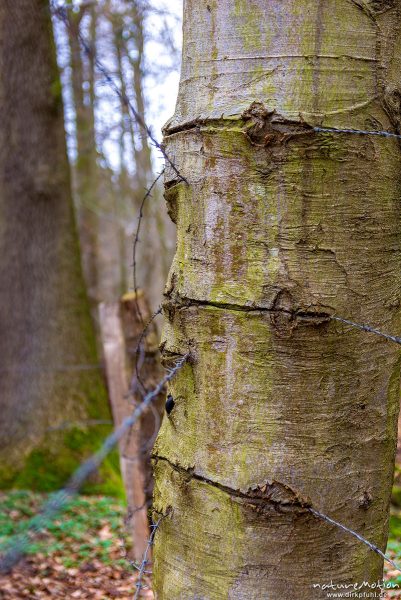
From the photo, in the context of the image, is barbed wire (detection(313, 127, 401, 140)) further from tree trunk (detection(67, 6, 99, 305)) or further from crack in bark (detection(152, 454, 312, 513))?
tree trunk (detection(67, 6, 99, 305))

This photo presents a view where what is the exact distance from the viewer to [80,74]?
11.9 m

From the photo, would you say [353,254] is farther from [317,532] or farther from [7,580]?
[7,580]

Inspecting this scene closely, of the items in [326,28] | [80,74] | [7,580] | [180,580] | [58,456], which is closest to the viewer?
[326,28]

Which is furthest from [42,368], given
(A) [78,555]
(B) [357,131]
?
(B) [357,131]

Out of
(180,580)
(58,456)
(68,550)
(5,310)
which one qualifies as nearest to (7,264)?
(5,310)

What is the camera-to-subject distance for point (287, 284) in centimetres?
144

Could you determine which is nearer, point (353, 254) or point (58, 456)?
point (353, 254)

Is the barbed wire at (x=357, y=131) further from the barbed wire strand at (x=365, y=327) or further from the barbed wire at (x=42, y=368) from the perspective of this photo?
the barbed wire at (x=42, y=368)

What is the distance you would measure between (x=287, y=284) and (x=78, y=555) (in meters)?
3.99

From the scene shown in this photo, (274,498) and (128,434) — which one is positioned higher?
(274,498)

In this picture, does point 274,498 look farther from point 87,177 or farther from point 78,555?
point 87,177

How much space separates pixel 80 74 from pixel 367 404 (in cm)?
1173

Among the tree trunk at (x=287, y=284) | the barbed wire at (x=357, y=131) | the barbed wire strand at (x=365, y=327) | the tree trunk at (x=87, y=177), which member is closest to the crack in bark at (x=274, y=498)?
the tree trunk at (x=287, y=284)

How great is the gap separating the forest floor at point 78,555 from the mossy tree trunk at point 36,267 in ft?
2.82
